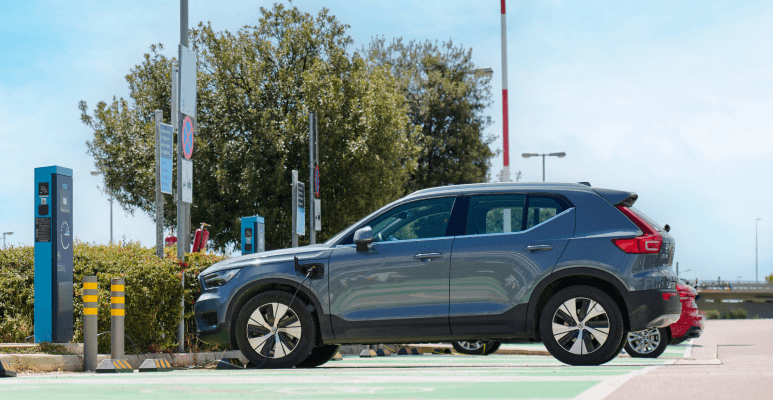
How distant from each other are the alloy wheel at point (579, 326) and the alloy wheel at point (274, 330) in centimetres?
250

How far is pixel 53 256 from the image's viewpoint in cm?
1052

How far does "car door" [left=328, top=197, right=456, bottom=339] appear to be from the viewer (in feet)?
26.3

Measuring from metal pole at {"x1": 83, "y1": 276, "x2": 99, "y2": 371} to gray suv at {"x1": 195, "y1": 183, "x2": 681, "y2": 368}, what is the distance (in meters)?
1.98

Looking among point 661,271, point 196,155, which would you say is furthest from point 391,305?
point 196,155

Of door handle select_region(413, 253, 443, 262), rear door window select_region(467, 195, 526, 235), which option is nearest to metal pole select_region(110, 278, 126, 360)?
door handle select_region(413, 253, 443, 262)

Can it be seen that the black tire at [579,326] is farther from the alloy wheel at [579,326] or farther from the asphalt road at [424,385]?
the asphalt road at [424,385]

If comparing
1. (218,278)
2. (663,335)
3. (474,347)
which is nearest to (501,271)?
(218,278)

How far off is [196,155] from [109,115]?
4796 millimetres

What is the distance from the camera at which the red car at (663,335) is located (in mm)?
13953

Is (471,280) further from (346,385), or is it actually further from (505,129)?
(505,129)

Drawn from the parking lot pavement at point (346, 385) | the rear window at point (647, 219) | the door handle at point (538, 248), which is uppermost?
the rear window at point (647, 219)

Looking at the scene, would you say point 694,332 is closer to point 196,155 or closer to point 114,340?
point 114,340

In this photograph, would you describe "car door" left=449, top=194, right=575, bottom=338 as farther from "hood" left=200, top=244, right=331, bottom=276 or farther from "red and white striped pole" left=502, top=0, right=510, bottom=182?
"red and white striped pole" left=502, top=0, right=510, bottom=182

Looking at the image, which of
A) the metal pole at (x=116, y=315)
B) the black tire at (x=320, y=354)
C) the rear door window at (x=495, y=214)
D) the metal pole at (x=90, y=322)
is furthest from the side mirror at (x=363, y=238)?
the metal pole at (x=90, y=322)
